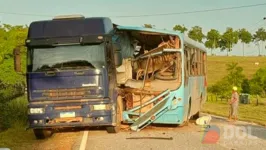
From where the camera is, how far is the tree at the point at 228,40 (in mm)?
121250

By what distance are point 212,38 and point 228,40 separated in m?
3.71

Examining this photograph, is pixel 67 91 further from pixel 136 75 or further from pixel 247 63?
pixel 247 63

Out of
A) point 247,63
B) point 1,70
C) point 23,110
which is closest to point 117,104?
point 23,110

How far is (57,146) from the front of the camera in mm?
12727

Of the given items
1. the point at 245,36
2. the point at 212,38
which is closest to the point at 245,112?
the point at 212,38

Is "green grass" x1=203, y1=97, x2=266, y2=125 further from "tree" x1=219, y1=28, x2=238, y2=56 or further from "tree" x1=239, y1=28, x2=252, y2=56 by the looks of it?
"tree" x1=239, y1=28, x2=252, y2=56

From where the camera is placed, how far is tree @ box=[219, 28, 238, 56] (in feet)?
398

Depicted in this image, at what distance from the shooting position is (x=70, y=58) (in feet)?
46.2

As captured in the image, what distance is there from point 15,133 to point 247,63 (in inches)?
3894

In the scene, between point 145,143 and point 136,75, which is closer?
point 145,143

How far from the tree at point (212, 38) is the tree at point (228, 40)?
1066 mm

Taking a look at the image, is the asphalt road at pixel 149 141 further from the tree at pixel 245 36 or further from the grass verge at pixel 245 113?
the tree at pixel 245 36

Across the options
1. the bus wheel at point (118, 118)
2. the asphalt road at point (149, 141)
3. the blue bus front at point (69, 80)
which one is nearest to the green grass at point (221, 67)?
the bus wheel at point (118, 118)


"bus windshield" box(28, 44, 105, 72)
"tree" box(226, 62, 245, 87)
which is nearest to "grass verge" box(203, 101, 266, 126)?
"bus windshield" box(28, 44, 105, 72)
